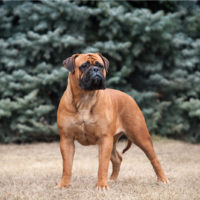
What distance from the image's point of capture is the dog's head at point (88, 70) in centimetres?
421

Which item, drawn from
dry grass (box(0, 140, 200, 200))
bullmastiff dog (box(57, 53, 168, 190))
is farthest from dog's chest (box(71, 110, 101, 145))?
dry grass (box(0, 140, 200, 200))

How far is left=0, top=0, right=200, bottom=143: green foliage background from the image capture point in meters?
8.95

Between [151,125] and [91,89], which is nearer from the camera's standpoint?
[91,89]

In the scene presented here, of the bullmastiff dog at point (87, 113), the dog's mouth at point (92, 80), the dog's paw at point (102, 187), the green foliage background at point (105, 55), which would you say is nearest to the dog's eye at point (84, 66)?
the bullmastiff dog at point (87, 113)

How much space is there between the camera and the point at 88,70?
14.0 ft

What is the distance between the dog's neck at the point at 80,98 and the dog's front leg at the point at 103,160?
1.33 ft

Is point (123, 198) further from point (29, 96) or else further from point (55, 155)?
point (29, 96)

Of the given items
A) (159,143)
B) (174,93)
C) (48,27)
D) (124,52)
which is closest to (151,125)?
(159,143)

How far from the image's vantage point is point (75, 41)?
9031 millimetres

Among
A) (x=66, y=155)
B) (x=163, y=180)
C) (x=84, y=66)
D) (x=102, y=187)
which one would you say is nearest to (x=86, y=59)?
(x=84, y=66)

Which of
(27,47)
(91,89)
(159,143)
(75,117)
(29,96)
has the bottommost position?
(159,143)

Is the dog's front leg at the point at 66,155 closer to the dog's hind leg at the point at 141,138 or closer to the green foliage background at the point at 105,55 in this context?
the dog's hind leg at the point at 141,138

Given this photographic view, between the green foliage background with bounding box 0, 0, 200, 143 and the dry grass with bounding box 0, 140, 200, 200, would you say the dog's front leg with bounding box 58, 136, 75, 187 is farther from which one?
the green foliage background with bounding box 0, 0, 200, 143

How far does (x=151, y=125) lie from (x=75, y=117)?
5046 millimetres
